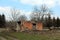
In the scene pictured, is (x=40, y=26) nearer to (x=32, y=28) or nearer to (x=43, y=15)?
(x=32, y=28)

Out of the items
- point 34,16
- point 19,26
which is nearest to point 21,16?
point 34,16

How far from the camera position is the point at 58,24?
94.0 meters

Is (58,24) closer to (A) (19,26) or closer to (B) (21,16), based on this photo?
(B) (21,16)

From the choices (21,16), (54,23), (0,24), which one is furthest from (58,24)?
(0,24)

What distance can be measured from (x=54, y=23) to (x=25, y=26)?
3711cm

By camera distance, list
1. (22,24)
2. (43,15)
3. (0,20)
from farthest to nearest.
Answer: (0,20) < (43,15) < (22,24)

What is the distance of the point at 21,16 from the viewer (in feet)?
328

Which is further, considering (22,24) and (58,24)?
(58,24)

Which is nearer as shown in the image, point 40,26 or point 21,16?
point 40,26

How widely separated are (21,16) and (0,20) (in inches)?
475

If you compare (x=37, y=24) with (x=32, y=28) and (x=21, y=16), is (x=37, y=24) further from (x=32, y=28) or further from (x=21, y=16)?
(x=21, y=16)

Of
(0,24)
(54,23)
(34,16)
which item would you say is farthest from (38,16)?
(0,24)

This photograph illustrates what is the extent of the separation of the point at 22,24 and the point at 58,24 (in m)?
37.8

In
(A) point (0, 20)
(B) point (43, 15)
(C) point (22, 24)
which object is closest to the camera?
(C) point (22, 24)
